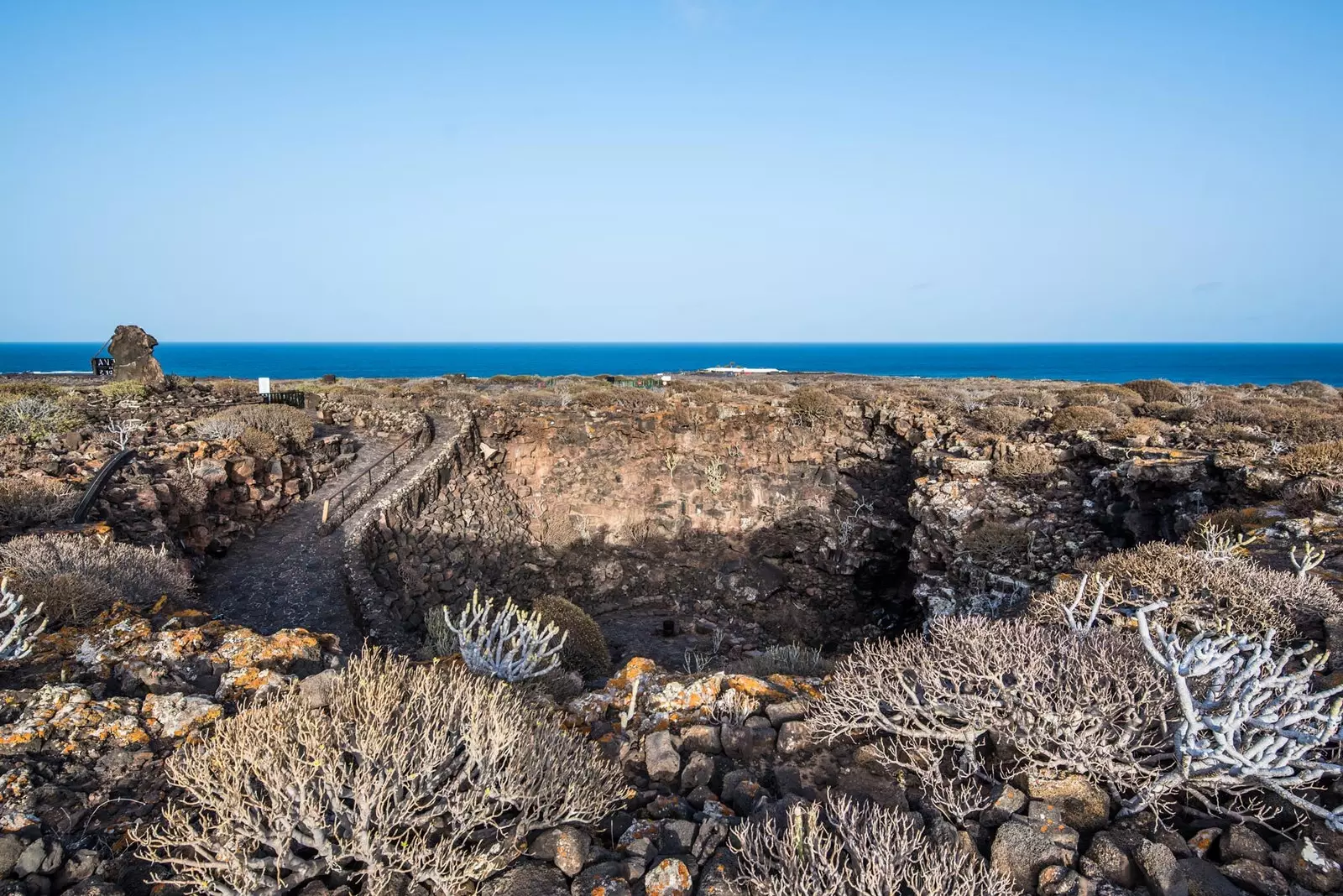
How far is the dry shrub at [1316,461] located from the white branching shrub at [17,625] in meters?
17.1

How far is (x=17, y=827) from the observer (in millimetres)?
3680

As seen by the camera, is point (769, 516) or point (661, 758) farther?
point (769, 516)

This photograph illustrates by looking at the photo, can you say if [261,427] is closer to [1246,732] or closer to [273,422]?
[273,422]

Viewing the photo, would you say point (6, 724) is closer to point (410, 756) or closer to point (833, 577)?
point (410, 756)

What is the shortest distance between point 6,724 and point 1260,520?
14.4 meters

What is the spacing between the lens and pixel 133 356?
23172mm

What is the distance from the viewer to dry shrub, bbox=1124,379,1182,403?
918 inches

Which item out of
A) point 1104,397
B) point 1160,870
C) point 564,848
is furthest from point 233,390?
point 1104,397

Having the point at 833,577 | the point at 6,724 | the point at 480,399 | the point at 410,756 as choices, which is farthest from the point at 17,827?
the point at 480,399

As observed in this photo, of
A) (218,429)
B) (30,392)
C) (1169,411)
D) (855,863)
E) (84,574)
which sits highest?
(30,392)

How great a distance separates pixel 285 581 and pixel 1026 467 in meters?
15.4

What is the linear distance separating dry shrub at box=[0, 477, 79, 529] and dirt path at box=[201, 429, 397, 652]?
2.26 metres

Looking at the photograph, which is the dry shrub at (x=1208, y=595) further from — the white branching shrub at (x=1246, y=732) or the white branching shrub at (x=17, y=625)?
the white branching shrub at (x=17, y=625)

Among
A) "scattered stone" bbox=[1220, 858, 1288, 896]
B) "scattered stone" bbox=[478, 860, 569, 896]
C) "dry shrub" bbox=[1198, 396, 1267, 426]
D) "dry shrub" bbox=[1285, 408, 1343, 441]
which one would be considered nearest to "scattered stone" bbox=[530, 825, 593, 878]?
"scattered stone" bbox=[478, 860, 569, 896]
